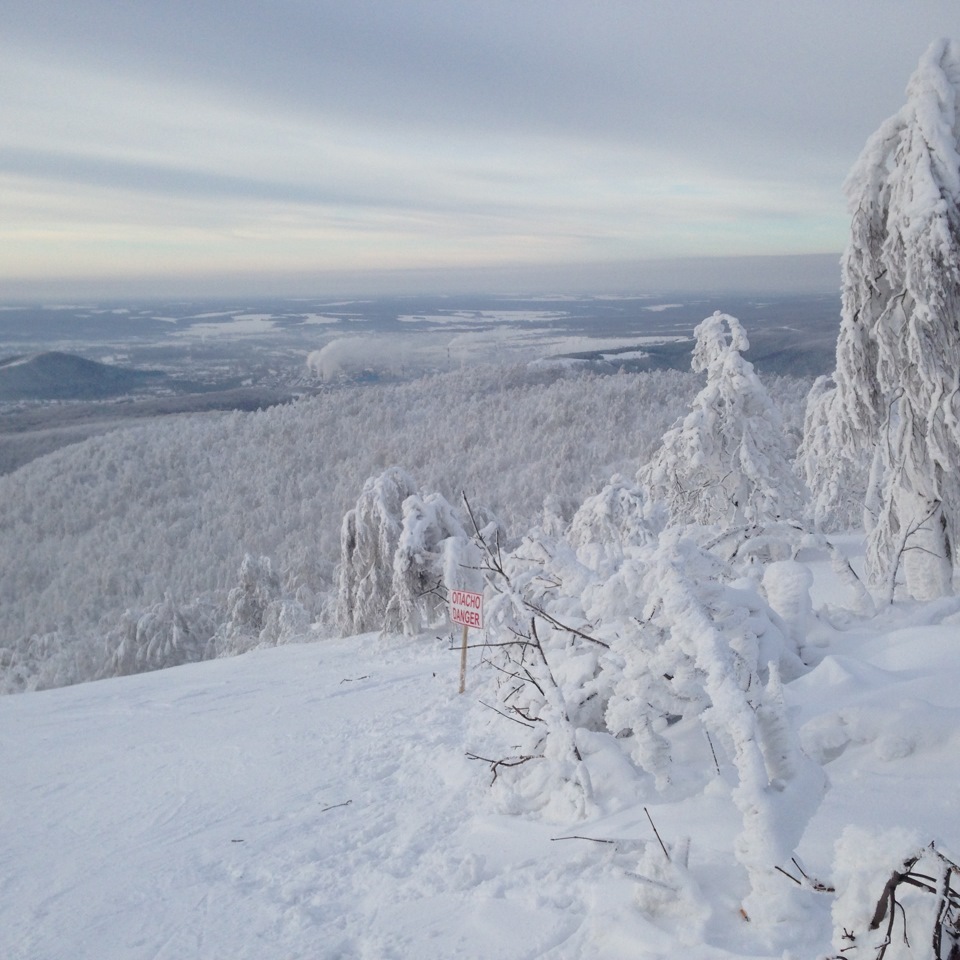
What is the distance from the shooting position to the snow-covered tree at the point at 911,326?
6512 millimetres

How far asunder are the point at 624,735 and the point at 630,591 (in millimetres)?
1322

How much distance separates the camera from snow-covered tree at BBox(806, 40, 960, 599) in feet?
21.4

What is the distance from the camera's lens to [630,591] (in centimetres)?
376

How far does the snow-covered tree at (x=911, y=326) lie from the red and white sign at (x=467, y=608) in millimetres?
3865

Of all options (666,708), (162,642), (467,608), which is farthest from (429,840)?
(162,642)

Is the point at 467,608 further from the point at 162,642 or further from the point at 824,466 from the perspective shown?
the point at 162,642

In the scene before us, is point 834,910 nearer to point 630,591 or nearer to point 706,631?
point 706,631

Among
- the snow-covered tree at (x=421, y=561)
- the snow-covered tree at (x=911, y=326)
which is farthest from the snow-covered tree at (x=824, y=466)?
the snow-covered tree at (x=421, y=561)

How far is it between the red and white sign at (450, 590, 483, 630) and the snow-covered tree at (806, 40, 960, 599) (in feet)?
12.7

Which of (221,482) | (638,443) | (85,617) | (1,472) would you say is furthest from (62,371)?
(638,443)

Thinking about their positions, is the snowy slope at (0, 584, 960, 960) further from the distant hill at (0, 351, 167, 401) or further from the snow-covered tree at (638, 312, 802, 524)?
the distant hill at (0, 351, 167, 401)

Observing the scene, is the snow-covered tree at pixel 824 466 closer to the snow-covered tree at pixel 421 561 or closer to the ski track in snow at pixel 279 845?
the snow-covered tree at pixel 421 561

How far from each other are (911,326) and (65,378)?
5766 inches

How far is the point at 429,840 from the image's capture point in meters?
3.93
